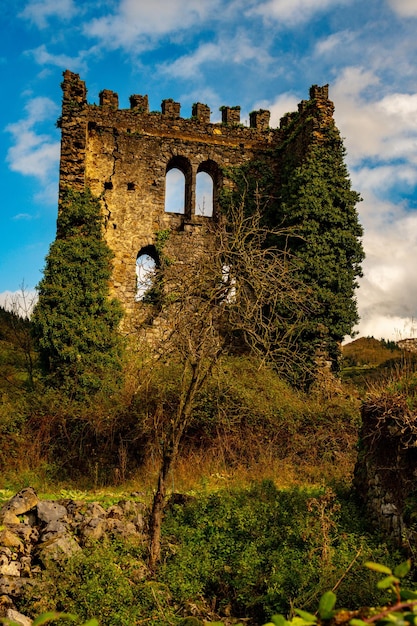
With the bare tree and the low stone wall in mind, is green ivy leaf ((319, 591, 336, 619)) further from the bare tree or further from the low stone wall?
the low stone wall

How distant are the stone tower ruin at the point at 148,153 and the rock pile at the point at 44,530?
10.0 meters

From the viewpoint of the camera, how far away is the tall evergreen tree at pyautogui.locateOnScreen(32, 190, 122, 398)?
1614cm

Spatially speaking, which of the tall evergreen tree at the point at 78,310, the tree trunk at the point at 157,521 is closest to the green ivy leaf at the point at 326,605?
the tree trunk at the point at 157,521

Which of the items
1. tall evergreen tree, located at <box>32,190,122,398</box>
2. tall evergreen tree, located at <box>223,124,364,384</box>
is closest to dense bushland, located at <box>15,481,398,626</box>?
tall evergreen tree, located at <box>32,190,122,398</box>

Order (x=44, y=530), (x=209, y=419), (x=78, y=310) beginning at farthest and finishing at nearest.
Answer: (x=78, y=310), (x=209, y=419), (x=44, y=530)

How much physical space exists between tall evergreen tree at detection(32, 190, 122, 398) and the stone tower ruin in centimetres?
106

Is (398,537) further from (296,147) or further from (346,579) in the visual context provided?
(296,147)

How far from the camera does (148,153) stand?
65.6ft

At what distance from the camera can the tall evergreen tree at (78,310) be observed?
1614cm

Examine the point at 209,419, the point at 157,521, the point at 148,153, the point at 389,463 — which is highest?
the point at 148,153

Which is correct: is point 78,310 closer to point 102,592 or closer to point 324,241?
point 324,241

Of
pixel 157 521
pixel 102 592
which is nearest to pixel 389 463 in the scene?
pixel 157 521

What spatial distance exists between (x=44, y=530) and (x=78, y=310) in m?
9.40

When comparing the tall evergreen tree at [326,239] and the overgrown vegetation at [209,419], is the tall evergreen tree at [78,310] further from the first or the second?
the tall evergreen tree at [326,239]
